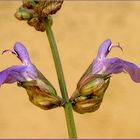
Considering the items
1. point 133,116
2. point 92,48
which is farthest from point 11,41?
point 133,116

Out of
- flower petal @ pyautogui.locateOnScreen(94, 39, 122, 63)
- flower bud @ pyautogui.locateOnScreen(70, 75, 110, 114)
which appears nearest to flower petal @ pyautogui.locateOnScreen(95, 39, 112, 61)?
flower petal @ pyautogui.locateOnScreen(94, 39, 122, 63)

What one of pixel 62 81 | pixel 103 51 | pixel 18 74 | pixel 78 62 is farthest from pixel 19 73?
pixel 78 62

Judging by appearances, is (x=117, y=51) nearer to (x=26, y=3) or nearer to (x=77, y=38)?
(x=77, y=38)

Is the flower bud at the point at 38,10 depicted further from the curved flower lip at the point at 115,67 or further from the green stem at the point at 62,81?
the curved flower lip at the point at 115,67

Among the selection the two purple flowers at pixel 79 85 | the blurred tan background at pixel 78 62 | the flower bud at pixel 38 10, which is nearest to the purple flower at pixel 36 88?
the two purple flowers at pixel 79 85

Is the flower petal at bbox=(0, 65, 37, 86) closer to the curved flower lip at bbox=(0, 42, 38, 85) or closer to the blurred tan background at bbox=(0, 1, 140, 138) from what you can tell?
the curved flower lip at bbox=(0, 42, 38, 85)

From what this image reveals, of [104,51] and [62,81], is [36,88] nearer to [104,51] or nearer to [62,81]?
[62,81]
